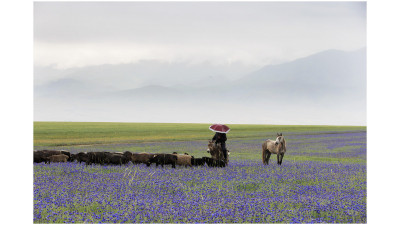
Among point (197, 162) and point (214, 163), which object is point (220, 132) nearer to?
point (214, 163)

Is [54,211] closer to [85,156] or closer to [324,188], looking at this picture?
[324,188]

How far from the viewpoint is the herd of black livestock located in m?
17.0

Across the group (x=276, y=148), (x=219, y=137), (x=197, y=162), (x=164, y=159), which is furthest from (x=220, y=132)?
(x=276, y=148)

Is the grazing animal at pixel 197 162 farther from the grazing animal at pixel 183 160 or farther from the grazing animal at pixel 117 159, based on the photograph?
the grazing animal at pixel 117 159

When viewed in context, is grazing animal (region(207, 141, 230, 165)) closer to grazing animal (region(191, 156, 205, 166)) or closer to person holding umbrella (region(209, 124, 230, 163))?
person holding umbrella (region(209, 124, 230, 163))

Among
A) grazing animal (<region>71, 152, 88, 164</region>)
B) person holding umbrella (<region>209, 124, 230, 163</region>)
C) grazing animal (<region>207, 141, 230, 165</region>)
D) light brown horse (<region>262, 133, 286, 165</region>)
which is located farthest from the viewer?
grazing animal (<region>71, 152, 88, 164</region>)

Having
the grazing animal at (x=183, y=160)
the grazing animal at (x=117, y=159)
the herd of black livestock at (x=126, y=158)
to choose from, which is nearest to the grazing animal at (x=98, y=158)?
the herd of black livestock at (x=126, y=158)

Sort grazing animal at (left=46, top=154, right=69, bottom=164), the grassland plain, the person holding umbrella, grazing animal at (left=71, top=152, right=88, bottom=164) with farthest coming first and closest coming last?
grazing animal at (left=46, top=154, right=69, bottom=164), grazing animal at (left=71, top=152, right=88, bottom=164), the person holding umbrella, the grassland plain

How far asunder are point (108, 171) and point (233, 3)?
833cm

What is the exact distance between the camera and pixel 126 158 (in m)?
17.8

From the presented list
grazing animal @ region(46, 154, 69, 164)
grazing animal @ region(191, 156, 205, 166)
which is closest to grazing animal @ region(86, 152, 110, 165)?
grazing animal @ region(46, 154, 69, 164)

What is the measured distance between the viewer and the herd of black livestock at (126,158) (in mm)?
17000

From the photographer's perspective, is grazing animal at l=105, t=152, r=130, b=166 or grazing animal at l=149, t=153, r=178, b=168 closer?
grazing animal at l=149, t=153, r=178, b=168

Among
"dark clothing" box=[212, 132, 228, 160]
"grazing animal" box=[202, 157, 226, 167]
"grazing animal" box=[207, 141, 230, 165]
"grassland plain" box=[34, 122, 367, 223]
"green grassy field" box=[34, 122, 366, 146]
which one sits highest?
"dark clothing" box=[212, 132, 228, 160]
